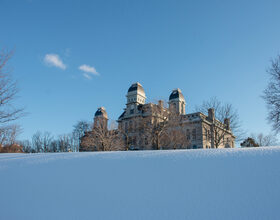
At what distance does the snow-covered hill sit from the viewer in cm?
402

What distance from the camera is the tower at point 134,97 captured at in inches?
1969

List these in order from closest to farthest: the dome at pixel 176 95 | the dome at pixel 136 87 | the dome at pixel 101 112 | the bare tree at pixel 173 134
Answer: the bare tree at pixel 173 134
the dome at pixel 136 87
the dome at pixel 176 95
the dome at pixel 101 112

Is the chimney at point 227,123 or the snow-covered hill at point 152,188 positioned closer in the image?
the snow-covered hill at point 152,188

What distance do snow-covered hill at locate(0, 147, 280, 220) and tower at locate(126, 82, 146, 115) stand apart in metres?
43.5

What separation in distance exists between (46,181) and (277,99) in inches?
710

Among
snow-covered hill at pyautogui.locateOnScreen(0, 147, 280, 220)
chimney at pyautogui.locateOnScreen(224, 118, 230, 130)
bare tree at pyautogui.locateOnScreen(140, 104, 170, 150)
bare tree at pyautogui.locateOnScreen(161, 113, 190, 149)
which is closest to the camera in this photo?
snow-covered hill at pyautogui.locateOnScreen(0, 147, 280, 220)

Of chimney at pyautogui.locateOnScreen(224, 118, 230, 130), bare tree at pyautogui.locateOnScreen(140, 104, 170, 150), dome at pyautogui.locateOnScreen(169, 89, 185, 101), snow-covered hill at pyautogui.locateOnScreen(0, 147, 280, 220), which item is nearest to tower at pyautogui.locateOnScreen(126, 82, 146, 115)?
dome at pyautogui.locateOnScreen(169, 89, 185, 101)

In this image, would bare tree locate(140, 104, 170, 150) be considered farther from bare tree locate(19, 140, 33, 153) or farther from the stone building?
bare tree locate(19, 140, 33, 153)

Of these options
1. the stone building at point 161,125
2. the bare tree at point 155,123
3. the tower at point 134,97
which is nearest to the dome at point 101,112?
the stone building at point 161,125

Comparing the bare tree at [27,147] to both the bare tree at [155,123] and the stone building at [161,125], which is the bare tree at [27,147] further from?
the bare tree at [155,123]

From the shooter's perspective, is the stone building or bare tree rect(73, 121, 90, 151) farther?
bare tree rect(73, 121, 90, 151)

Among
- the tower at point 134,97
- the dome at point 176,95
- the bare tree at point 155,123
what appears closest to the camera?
the bare tree at point 155,123

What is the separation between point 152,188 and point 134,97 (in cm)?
4651

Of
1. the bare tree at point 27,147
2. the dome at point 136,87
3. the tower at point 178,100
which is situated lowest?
the bare tree at point 27,147
